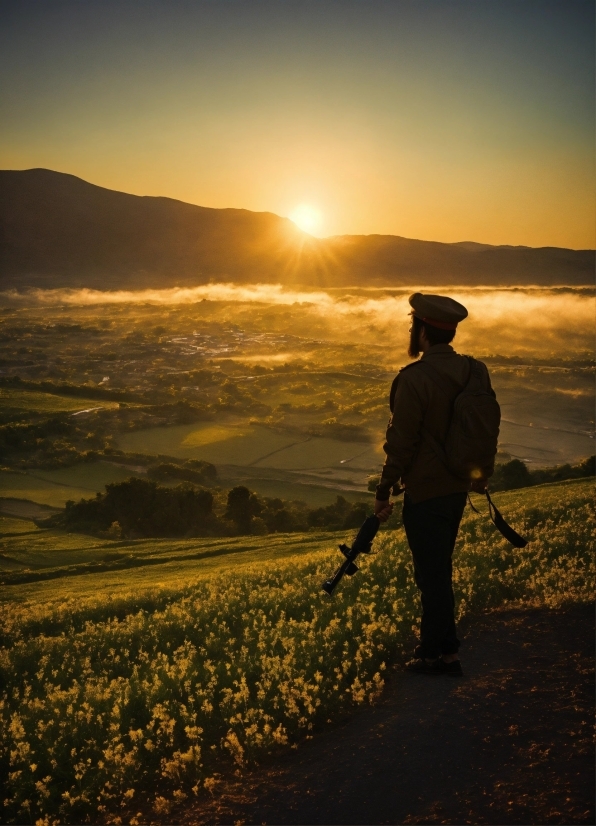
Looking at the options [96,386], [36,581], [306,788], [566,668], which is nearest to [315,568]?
[566,668]

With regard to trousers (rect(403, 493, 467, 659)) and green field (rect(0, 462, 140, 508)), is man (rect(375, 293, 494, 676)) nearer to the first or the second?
trousers (rect(403, 493, 467, 659))

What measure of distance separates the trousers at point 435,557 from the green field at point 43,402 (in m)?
120

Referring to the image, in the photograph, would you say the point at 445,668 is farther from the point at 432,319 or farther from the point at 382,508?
the point at 432,319

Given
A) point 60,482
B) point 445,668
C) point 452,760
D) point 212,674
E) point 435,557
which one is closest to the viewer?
point 452,760

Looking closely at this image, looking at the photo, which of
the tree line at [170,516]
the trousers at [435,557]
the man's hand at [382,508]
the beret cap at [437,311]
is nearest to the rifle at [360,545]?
the man's hand at [382,508]

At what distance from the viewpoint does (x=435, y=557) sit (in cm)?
807

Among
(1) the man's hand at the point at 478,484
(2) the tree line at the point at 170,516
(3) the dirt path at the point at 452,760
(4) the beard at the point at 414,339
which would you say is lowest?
(2) the tree line at the point at 170,516

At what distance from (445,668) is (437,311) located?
350 centimetres

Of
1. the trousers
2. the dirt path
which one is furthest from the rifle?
the dirt path

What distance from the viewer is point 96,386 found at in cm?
15862

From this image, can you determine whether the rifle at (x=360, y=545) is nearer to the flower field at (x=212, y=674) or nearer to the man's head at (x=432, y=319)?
the flower field at (x=212, y=674)

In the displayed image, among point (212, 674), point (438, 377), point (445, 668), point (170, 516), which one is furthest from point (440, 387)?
point (170, 516)

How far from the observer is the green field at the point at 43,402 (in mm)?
126312

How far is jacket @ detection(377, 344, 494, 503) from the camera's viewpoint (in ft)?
25.3
